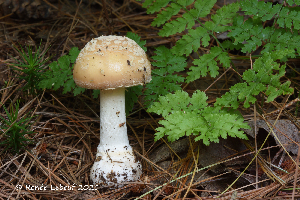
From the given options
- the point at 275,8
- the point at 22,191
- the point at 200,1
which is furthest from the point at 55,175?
the point at 275,8

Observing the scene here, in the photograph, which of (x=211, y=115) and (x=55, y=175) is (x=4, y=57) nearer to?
(x=55, y=175)

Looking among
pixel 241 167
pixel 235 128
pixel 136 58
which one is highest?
pixel 136 58

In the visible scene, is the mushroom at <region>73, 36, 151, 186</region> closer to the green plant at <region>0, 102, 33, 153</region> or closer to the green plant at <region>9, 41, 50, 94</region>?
the green plant at <region>0, 102, 33, 153</region>

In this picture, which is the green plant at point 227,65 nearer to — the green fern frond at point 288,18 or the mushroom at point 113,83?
the green fern frond at point 288,18

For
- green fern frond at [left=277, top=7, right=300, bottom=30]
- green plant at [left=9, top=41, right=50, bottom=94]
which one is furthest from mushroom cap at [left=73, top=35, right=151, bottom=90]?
green fern frond at [left=277, top=7, right=300, bottom=30]

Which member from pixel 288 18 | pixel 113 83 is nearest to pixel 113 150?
pixel 113 83

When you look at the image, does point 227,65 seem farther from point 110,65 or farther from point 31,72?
point 31,72
